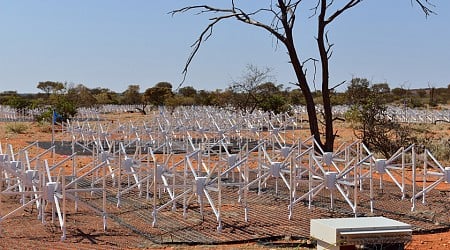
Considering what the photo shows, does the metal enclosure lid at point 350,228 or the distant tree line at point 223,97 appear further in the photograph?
the distant tree line at point 223,97

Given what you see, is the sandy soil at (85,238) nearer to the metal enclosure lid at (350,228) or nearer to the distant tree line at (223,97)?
the metal enclosure lid at (350,228)

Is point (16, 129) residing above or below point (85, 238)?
above

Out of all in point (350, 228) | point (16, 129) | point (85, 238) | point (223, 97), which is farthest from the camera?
point (223, 97)

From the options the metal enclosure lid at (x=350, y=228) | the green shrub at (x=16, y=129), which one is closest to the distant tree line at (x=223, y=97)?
the green shrub at (x=16, y=129)

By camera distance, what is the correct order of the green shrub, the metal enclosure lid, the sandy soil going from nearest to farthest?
the metal enclosure lid
the sandy soil
the green shrub

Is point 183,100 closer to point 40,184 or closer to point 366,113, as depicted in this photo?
point 366,113

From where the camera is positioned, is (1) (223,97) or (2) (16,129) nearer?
(2) (16,129)

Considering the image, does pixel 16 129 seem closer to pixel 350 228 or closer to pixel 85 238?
pixel 85 238

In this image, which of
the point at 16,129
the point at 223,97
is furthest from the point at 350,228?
the point at 223,97

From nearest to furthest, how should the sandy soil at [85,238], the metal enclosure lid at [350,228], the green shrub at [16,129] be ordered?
the metal enclosure lid at [350,228] < the sandy soil at [85,238] < the green shrub at [16,129]

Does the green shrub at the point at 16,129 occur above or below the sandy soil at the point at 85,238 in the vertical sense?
above

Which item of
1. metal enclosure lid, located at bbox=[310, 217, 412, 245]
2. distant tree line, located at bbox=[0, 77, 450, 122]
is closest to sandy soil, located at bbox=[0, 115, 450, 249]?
metal enclosure lid, located at bbox=[310, 217, 412, 245]

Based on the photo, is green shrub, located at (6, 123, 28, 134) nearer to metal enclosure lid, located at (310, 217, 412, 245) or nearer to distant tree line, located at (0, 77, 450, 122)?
distant tree line, located at (0, 77, 450, 122)

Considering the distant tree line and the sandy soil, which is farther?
the distant tree line
